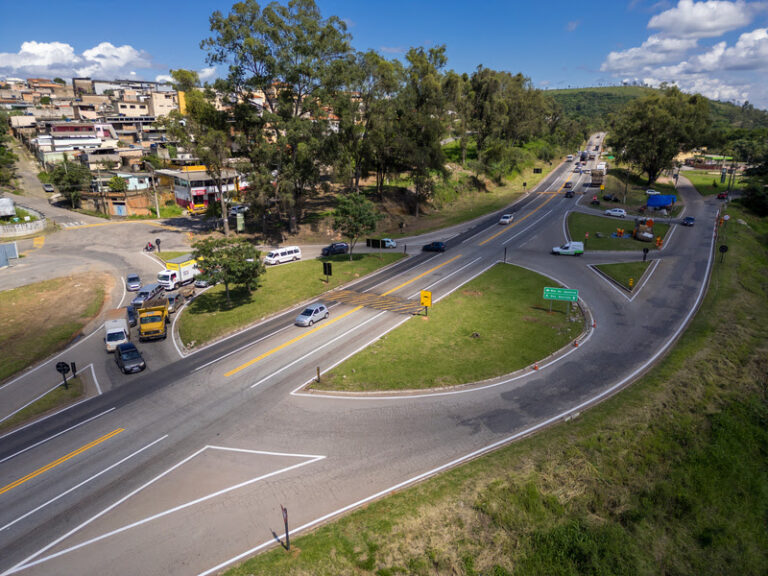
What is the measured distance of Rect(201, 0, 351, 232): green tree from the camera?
5712cm

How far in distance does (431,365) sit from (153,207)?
3196 inches

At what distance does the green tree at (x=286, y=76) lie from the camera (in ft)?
187

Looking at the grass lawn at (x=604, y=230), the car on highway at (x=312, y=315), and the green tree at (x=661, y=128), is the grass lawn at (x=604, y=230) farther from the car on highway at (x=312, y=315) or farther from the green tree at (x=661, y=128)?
the car on highway at (x=312, y=315)

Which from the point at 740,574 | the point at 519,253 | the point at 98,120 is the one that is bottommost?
the point at 740,574

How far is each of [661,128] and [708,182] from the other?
112 ft

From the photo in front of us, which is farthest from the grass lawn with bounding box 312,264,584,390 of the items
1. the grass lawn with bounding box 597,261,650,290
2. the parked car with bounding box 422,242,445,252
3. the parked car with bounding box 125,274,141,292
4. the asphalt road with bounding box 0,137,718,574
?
the parked car with bounding box 125,274,141,292

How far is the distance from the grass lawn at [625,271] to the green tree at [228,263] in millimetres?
40427

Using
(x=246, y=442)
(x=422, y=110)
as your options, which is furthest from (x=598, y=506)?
(x=422, y=110)

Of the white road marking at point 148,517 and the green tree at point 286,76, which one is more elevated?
the green tree at point 286,76

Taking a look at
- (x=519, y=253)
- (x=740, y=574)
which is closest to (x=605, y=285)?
(x=519, y=253)

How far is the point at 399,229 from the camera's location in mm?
76312


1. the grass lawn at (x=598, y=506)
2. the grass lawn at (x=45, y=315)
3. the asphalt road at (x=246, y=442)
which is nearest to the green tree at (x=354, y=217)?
the asphalt road at (x=246, y=442)

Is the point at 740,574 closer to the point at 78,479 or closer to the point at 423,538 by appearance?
the point at 423,538

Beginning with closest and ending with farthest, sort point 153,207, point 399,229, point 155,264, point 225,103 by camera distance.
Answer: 1. point 155,264
2. point 225,103
3. point 399,229
4. point 153,207
